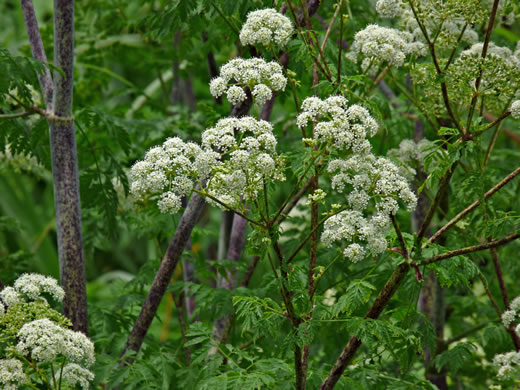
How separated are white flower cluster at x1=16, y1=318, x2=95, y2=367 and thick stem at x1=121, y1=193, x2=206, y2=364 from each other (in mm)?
621

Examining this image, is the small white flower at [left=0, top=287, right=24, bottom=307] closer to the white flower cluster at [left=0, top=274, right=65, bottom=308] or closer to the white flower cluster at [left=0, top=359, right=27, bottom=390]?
the white flower cluster at [left=0, top=274, right=65, bottom=308]

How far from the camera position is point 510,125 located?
5.04 meters

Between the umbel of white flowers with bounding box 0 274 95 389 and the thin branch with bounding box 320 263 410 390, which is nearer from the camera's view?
the umbel of white flowers with bounding box 0 274 95 389

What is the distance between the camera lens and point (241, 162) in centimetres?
216

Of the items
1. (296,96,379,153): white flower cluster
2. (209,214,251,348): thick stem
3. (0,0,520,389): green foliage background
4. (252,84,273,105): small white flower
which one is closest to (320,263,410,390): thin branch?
(0,0,520,389): green foliage background

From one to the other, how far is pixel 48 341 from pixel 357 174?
115 cm

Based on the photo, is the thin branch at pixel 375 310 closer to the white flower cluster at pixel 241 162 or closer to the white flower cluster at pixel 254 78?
the white flower cluster at pixel 241 162

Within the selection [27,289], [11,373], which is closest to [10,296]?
[27,289]

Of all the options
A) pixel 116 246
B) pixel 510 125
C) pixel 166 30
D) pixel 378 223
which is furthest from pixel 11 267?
pixel 116 246

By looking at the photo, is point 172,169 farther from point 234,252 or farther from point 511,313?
point 234,252

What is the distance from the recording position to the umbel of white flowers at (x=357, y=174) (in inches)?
87.7

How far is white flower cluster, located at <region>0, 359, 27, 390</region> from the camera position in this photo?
2414 millimetres

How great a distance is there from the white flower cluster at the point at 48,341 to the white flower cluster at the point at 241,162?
70cm

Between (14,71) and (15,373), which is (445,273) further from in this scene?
(14,71)
